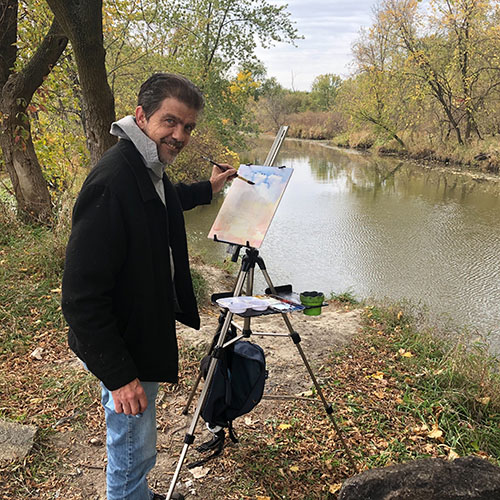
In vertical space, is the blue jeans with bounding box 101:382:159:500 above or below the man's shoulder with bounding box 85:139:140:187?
below

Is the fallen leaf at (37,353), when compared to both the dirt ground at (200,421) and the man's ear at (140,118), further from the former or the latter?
the man's ear at (140,118)

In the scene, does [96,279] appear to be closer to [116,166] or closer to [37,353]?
[116,166]

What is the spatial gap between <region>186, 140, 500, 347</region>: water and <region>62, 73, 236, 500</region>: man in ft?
12.5

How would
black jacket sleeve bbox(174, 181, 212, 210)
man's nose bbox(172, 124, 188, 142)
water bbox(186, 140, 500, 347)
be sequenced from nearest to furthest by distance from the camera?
man's nose bbox(172, 124, 188, 142), black jacket sleeve bbox(174, 181, 212, 210), water bbox(186, 140, 500, 347)

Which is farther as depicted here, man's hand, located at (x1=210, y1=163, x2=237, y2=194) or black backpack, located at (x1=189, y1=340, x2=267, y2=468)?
man's hand, located at (x1=210, y1=163, x2=237, y2=194)

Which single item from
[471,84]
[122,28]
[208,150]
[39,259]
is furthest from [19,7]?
[471,84]

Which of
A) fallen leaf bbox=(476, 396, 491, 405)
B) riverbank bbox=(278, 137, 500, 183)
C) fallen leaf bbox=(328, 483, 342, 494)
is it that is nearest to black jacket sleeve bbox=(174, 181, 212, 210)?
fallen leaf bbox=(328, 483, 342, 494)

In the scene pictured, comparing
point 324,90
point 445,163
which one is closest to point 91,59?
point 445,163

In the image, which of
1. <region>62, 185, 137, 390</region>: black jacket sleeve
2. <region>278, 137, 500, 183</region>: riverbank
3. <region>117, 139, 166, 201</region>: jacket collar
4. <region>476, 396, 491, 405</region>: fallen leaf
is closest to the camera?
<region>62, 185, 137, 390</region>: black jacket sleeve

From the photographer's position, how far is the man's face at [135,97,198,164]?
4.96 feet

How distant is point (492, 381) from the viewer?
2.88 m

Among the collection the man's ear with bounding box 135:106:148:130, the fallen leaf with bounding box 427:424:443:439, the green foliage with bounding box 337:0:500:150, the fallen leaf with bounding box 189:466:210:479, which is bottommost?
the fallen leaf with bounding box 189:466:210:479

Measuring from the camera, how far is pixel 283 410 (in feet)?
8.98

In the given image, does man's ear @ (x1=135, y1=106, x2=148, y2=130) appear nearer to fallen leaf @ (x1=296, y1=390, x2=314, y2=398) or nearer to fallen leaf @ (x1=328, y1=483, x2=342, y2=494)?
fallen leaf @ (x1=328, y1=483, x2=342, y2=494)
